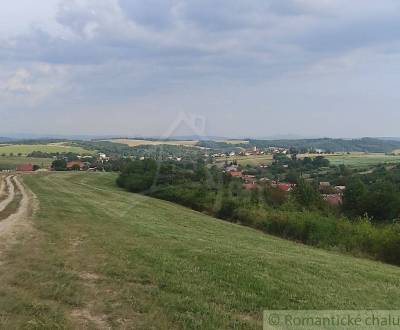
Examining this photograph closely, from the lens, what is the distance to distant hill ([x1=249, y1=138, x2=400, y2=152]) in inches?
4956

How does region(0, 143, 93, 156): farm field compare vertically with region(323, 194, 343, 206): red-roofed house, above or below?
above

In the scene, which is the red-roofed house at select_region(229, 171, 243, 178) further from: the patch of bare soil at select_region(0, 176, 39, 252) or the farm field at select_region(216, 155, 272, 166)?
the patch of bare soil at select_region(0, 176, 39, 252)

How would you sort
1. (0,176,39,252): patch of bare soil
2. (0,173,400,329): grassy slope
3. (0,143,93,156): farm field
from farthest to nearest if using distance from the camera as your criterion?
(0,143,93,156): farm field
(0,176,39,252): patch of bare soil
(0,173,400,329): grassy slope

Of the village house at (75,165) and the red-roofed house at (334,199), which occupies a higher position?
the village house at (75,165)

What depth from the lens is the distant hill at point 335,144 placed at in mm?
125875

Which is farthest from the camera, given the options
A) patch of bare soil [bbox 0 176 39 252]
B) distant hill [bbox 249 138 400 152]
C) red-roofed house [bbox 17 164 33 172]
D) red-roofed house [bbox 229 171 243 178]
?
distant hill [bbox 249 138 400 152]

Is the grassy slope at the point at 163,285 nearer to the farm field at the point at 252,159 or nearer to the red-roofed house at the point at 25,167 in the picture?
the farm field at the point at 252,159

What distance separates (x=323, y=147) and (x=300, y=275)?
15019 centimetres

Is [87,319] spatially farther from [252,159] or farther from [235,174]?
[252,159]

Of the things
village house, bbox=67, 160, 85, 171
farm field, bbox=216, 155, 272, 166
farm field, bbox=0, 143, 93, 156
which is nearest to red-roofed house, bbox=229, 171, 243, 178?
farm field, bbox=216, 155, 272, 166

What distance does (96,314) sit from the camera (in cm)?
795

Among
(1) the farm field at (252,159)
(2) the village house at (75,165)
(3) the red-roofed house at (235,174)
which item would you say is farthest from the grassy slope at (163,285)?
(2) the village house at (75,165)

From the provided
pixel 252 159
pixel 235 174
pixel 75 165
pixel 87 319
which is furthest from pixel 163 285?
pixel 75 165

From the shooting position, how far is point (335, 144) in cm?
16800
